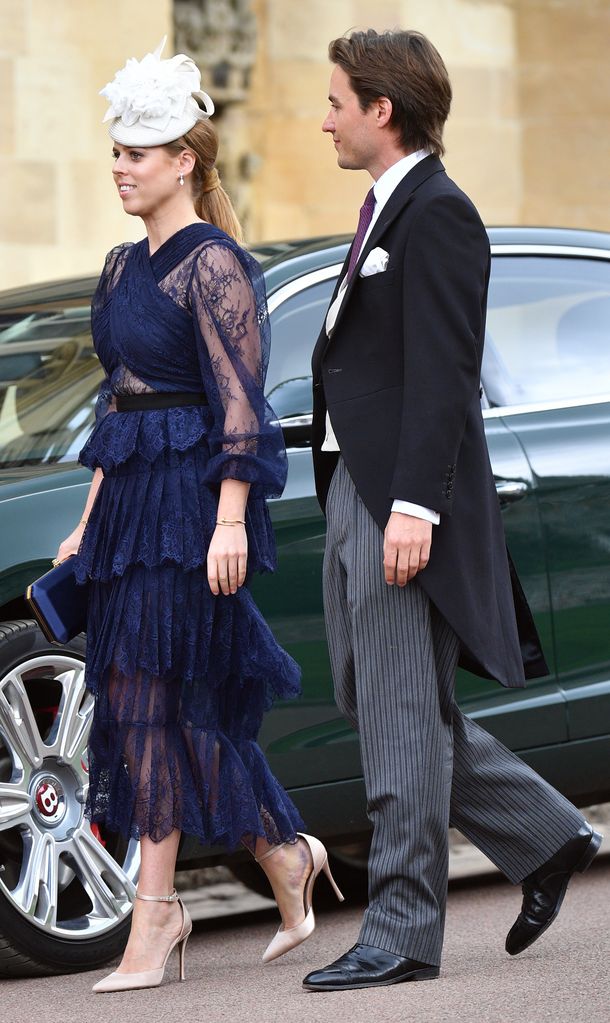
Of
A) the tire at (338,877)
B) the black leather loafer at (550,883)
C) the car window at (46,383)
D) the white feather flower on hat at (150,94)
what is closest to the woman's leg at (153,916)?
the black leather loafer at (550,883)

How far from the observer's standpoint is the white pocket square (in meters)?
3.99

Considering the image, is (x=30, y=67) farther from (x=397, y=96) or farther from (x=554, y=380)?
(x=397, y=96)

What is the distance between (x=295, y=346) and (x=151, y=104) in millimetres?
1067

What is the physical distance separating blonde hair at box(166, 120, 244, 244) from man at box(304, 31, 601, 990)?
1.02 feet

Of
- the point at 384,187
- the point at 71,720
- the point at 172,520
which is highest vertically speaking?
the point at 384,187

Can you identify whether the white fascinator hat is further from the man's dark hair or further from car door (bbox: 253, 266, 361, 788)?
car door (bbox: 253, 266, 361, 788)

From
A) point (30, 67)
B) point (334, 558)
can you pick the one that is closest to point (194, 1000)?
point (334, 558)

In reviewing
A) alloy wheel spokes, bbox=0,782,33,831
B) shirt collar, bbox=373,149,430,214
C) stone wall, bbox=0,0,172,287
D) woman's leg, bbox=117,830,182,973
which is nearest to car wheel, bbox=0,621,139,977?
alloy wheel spokes, bbox=0,782,33,831

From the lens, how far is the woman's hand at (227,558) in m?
4.09

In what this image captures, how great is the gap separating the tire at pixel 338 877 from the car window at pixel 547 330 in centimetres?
146

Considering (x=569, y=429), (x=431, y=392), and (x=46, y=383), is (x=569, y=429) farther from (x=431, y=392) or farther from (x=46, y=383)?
(x=431, y=392)

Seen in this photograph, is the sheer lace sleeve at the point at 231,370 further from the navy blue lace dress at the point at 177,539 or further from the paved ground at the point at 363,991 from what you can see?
the paved ground at the point at 363,991

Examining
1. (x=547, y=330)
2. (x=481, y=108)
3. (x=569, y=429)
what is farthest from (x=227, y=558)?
(x=481, y=108)

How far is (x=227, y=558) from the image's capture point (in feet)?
13.4
